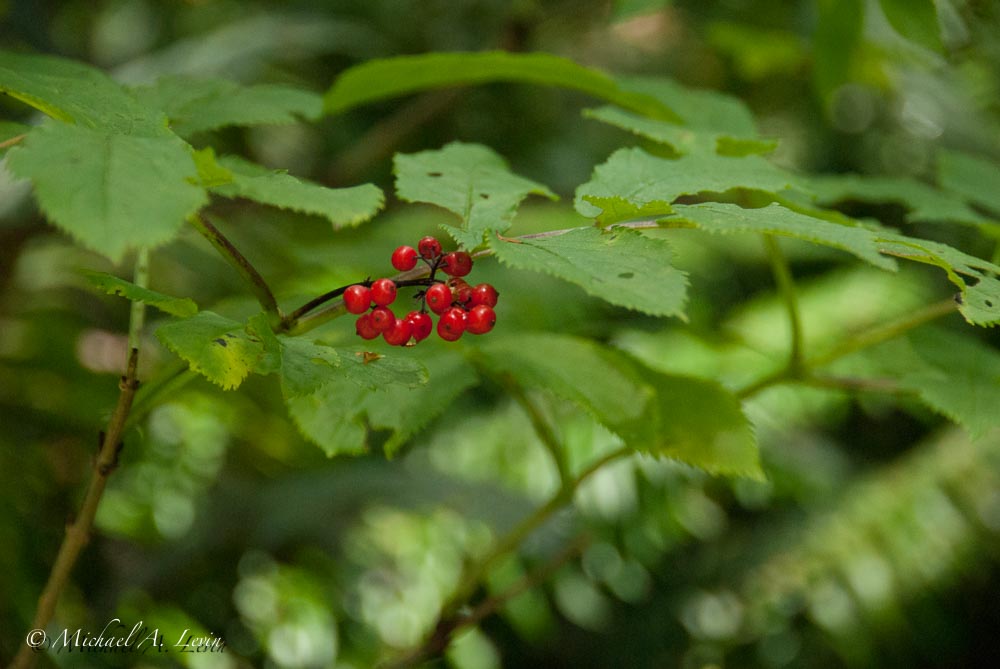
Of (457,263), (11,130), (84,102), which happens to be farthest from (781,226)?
(11,130)

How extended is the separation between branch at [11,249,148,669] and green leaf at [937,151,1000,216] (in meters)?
0.77

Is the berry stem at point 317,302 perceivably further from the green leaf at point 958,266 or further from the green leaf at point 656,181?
the green leaf at point 958,266

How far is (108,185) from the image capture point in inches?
14.8

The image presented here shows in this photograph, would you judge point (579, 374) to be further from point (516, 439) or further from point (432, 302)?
point (516, 439)

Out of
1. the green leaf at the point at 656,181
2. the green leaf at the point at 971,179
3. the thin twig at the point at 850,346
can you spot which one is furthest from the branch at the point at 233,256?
the green leaf at the point at 971,179

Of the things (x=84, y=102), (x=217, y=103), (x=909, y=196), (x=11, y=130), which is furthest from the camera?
(x=909, y=196)

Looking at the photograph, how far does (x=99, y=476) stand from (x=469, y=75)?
0.52 meters

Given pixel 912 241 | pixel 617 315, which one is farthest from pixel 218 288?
pixel 912 241

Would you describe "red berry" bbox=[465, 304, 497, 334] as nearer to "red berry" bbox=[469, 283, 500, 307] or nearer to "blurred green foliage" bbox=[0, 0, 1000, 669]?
"red berry" bbox=[469, 283, 500, 307]

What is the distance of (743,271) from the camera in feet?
7.64

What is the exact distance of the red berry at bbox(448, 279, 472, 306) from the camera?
0.54 m

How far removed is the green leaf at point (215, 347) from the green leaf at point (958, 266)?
15.2 inches

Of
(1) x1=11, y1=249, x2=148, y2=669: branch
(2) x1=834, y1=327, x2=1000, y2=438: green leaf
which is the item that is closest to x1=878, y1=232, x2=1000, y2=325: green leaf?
(2) x1=834, y1=327, x2=1000, y2=438: green leaf

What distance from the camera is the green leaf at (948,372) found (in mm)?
644
